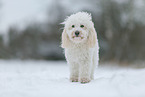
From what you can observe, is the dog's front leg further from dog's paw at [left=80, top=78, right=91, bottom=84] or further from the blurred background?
the blurred background

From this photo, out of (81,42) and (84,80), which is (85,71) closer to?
(84,80)

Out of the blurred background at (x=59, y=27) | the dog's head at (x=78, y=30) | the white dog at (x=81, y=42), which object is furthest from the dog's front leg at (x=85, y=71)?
the blurred background at (x=59, y=27)

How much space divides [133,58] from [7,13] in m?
8.56

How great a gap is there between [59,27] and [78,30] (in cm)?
933

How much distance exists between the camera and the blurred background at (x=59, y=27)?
13539 millimetres

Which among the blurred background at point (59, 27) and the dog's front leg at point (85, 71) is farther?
the blurred background at point (59, 27)

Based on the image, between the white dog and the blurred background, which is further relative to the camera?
the blurred background

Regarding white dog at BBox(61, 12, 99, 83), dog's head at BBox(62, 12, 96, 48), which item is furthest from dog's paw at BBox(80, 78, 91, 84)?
dog's head at BBox(62, 12, 96, 48)

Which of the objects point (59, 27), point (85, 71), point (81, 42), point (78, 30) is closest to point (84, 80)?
point (85, 71)

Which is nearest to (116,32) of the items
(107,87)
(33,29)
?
(33,29)

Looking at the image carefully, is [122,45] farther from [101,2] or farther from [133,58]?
[101,2]

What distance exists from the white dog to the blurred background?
335 inches

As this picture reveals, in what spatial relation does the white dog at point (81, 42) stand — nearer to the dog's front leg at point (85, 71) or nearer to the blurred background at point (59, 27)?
the dog's front leg at point (85, 71)

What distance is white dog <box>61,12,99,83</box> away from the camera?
4656mm
